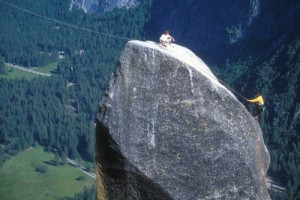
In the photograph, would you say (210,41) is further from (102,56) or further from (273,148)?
(273,148)

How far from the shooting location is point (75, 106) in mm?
153750

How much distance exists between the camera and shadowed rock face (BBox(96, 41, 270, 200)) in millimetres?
16016

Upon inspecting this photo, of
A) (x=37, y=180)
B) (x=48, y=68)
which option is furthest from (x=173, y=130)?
(x=48, y=68)

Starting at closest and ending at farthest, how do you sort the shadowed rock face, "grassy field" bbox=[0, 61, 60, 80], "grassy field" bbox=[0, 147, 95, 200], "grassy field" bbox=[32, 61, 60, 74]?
the shadowed rock face, "grassy field" bbox=[0, 147, 95, 200], "grassy field" bbox=[0, 61, 60, 80], "grassy field" bbox=[32, 61, 60, 74]

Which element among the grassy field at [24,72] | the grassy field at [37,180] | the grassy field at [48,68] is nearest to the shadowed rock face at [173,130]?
the grassy field at [37,180]

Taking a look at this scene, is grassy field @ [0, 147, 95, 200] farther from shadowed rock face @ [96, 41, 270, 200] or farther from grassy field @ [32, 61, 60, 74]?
shadowed rock face @ [96, 41, 270, 200]

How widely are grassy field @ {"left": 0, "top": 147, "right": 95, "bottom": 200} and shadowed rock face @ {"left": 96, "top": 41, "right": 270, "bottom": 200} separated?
3235 inches

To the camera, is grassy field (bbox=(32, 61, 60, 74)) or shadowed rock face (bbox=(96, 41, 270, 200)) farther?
grassy field (bbox=(32, 61, 60, 74))

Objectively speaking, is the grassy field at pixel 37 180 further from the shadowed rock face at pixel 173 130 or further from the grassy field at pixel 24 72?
the shadowed rock face at pixel 173 130

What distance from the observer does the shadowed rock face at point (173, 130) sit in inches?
631

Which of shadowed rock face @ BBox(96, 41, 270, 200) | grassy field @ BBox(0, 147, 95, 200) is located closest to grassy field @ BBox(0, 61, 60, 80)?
grassy field @ BBox(0, 147, 95, 200)

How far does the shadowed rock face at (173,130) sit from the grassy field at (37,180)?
8217 cm

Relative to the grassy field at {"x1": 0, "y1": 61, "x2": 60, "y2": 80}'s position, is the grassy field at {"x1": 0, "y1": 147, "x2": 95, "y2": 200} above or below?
below

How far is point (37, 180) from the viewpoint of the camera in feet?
341
